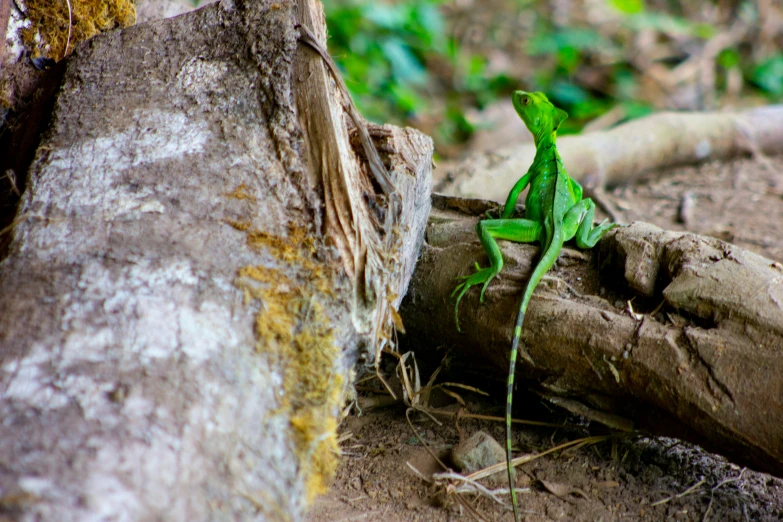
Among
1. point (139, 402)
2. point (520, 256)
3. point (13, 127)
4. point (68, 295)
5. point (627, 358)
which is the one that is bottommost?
point (627, 358)

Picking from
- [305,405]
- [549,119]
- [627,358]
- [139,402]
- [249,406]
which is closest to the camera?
[139,402]

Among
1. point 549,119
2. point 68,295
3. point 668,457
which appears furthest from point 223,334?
point 549,119

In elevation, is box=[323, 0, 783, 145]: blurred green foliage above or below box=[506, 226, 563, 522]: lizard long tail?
above

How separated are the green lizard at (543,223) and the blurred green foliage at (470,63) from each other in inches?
148

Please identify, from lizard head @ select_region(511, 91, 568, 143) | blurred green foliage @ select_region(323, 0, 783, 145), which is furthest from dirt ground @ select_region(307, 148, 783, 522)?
blurred green foliage @ select_region(323, 0, 783, 145)

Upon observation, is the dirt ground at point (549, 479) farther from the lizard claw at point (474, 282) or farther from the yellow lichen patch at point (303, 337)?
the yellow lichen patch at point (303, 337)

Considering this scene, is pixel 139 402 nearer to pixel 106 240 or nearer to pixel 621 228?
pixel 106 240

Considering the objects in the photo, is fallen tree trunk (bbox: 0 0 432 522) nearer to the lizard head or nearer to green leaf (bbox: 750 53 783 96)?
the lizard head

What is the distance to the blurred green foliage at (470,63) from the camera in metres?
7.86

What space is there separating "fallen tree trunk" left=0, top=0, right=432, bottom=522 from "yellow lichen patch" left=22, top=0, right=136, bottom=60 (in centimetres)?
25

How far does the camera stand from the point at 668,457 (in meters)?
2.77

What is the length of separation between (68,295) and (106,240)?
0.23 meters

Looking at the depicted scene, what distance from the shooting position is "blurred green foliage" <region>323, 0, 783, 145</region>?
25.8 ft

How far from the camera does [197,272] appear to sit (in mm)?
1928
